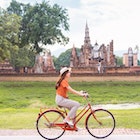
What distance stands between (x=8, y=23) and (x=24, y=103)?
9.79 meters

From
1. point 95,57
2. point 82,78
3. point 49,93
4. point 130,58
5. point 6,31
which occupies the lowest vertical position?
point 49,93

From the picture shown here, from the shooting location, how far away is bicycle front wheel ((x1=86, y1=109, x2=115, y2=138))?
27.3 ft

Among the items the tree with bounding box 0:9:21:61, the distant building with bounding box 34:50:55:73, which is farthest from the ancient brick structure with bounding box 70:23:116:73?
the tree with bounding box 0:9:21:61

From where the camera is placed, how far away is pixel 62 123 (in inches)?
328

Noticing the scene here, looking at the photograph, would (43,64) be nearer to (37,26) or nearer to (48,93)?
(37,26)

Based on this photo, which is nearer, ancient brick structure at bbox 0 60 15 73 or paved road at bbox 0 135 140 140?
paved road at bbox 0 135 140 140

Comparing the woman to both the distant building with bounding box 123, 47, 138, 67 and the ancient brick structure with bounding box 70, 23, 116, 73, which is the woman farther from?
the distant building with bounding box 123, 47, 138, 67

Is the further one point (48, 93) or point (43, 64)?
point (43, 64)

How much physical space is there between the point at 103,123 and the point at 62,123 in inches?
34.1

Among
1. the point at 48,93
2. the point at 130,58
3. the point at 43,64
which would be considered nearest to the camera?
the point at 48,93

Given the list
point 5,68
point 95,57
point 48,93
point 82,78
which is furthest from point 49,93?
point 95,57

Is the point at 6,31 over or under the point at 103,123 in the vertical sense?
over

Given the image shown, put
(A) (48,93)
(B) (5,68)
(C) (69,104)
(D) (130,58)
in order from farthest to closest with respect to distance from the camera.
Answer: (D) (130,58) < (B) (5,68) < (A) (48,93) < (C) (69,104)

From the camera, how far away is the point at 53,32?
132 feet
